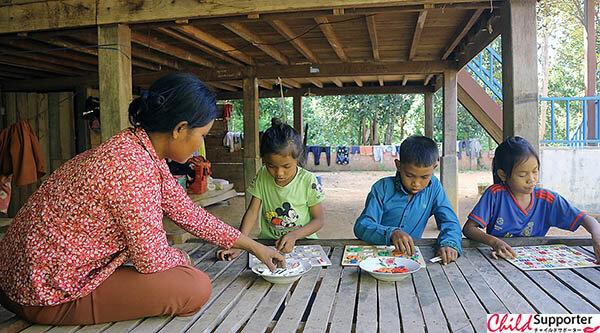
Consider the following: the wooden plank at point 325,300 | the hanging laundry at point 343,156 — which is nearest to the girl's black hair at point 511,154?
the wooden plank at point 325,300

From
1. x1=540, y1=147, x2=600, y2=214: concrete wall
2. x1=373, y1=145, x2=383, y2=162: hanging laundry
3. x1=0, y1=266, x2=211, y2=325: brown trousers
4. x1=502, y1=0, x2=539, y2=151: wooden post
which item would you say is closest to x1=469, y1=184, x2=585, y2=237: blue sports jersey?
x1=502, y1=0, x2=539, y2=151: wooden post

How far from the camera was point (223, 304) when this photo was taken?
5.58 ft

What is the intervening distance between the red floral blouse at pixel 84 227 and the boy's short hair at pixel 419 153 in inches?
59.1

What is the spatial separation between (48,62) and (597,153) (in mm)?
10213

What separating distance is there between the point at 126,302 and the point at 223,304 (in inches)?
14.3

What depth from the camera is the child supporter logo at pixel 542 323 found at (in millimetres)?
1436

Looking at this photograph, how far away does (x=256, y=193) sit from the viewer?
9.45ft

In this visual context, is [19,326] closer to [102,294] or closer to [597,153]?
[102,294]

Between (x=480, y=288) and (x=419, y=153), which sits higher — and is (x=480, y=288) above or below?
below

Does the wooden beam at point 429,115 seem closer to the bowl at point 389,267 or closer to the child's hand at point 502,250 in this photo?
the child's hand at point 502,250

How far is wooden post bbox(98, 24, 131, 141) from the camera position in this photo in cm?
353

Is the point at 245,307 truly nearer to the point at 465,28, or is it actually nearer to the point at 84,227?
the point at 84,227

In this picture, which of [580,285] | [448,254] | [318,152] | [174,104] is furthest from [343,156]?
[174,104]

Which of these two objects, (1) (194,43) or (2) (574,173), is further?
(2) (574,173)
